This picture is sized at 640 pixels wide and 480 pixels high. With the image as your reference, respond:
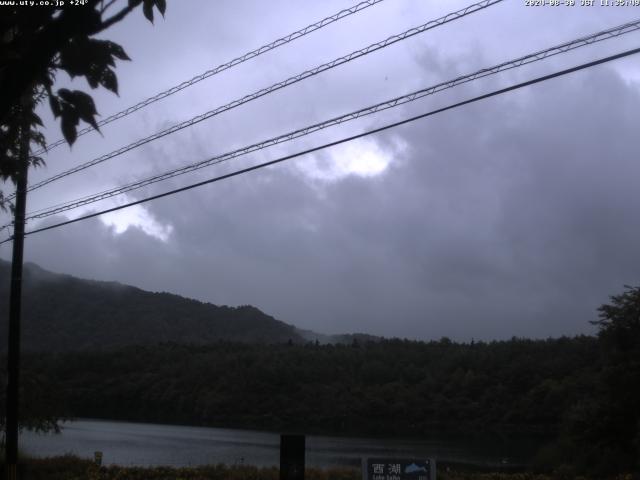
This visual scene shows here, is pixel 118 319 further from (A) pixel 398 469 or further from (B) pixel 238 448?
(A) pixel 398 469

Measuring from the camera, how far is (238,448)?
34.2 meters

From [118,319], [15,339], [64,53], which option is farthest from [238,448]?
[118,319]

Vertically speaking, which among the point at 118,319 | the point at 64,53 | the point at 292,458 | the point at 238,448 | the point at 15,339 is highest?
the point at 118,319

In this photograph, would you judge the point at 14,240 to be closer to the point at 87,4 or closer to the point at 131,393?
the point at 87,4

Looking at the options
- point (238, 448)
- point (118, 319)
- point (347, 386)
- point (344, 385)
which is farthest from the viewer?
point (118, 319)

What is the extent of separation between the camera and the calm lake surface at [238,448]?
28766 mm

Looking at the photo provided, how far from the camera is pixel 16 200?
16812 millimetres

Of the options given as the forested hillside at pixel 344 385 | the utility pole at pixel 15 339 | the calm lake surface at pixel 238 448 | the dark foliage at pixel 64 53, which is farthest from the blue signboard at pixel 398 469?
the forested hillside at pixel 344 385

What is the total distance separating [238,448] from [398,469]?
24789mm

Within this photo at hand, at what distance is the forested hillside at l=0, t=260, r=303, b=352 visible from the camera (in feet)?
266

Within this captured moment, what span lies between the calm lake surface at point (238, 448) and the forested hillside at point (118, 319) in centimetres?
2465

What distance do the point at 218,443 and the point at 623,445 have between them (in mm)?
18716

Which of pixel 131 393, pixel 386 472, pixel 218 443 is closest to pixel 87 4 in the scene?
pixel 386 472

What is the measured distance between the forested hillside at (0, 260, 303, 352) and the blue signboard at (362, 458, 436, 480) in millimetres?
55937
